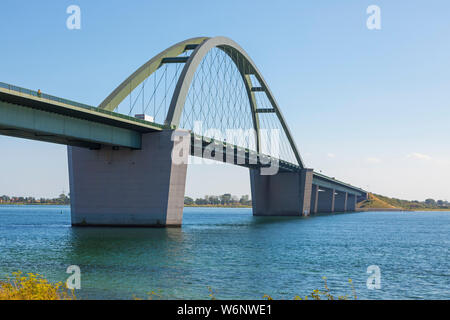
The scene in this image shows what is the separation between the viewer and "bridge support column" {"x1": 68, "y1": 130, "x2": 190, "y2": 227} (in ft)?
178

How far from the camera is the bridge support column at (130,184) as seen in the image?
54188 millimetres

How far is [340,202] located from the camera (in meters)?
193

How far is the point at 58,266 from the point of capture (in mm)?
27844

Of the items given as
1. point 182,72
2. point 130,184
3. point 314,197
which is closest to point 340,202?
point 314,197

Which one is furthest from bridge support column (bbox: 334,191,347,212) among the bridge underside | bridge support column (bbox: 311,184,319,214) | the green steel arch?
the bridge underside

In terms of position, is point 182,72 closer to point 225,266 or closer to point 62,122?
point 62,122

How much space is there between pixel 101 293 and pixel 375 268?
17.1 m

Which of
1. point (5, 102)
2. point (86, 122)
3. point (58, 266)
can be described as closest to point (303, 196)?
point (86, 122)

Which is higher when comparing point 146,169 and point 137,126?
point 137,126

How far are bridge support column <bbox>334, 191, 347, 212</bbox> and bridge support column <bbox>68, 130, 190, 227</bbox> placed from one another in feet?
470

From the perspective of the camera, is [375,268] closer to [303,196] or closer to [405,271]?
[405,271]

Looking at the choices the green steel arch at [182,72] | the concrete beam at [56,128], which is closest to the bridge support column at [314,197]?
the green steel arch at [182,72]

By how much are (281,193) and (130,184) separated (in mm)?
64668

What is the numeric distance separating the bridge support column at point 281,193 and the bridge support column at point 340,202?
7825cm
